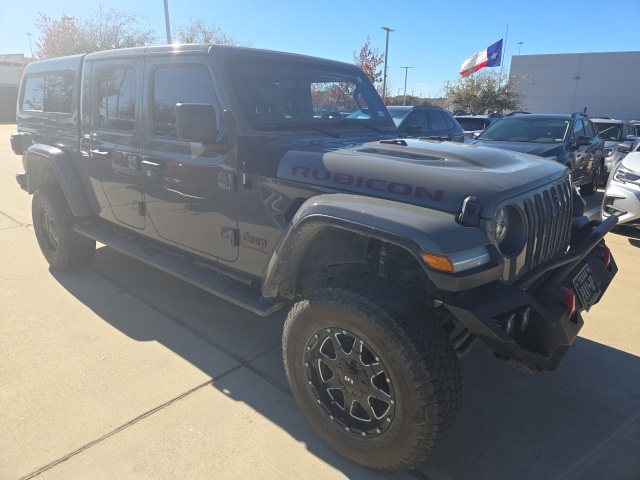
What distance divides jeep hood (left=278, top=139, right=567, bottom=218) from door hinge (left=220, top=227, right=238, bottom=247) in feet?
1.79

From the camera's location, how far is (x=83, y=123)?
3957 millimetres

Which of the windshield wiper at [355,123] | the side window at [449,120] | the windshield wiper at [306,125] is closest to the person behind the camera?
the windshield wiper at [306,125]

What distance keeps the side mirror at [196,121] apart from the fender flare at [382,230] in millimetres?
782

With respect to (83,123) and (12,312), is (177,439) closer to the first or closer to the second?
(12,312)

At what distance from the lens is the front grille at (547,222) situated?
2207 millimetres

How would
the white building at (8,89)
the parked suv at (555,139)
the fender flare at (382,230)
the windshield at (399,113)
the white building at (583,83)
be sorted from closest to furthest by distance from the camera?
the fender flare at (382,230)
the parked suv at (555,139)
the windshield at (399,113)
the white building at (583,83)
the white building at (8,89)

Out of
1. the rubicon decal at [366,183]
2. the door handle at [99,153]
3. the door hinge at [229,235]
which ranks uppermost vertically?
the rubicon decal at [366,183]

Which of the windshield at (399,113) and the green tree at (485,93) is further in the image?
the green tree at (485,93)

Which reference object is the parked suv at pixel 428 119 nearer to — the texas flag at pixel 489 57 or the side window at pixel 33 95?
the side window at pixel 33 95

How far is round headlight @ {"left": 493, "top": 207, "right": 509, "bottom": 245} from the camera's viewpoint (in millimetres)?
1988

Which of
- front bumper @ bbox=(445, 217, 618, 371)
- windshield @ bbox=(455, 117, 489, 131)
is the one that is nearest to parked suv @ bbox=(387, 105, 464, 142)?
windshield @ bbox=(455, 117, 489, 131)

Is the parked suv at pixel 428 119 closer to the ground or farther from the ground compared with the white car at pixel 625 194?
farther from the ground

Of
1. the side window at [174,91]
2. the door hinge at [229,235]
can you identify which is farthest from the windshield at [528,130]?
the door hinge at [229,235]

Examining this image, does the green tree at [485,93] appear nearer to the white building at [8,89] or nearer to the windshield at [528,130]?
the windshield at [528,130]
